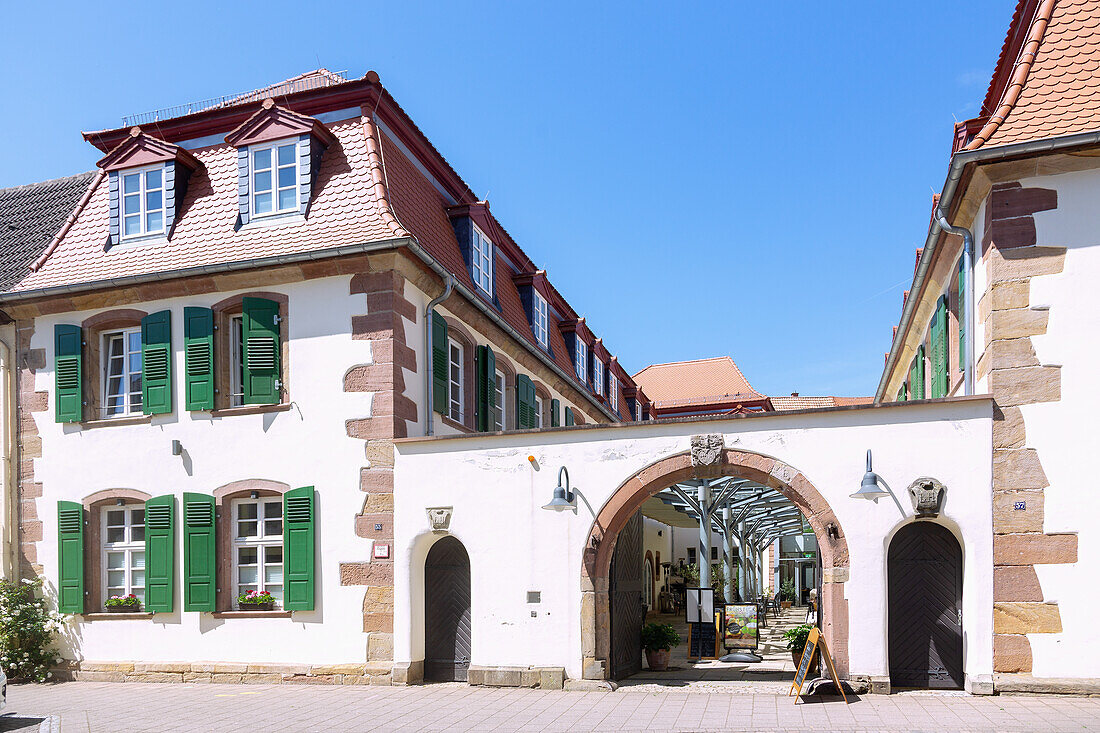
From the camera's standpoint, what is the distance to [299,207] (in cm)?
1435

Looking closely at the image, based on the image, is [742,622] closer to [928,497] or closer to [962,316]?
[928,497]

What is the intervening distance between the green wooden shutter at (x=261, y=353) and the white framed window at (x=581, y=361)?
12.1 m

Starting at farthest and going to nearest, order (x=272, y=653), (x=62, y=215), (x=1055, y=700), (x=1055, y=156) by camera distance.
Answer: (x=62, y=215), (x=272, y=653), (x=1055, y=156), (x=1055, y=700)

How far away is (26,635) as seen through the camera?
14.0 metres

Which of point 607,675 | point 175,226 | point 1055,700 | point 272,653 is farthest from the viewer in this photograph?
point 175,226

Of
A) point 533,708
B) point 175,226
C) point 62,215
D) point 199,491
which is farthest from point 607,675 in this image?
point 62,215

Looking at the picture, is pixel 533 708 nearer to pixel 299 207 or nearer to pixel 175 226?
pixel 299 207

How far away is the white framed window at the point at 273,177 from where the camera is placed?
14.5 meters

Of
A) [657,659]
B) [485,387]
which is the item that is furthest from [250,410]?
[657,659]

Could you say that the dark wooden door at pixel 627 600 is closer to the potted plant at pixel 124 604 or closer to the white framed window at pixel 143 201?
the potted plant at pixel 124 604

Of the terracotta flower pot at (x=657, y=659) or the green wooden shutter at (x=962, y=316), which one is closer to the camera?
the green wooden shutter at (x=962, y=316)

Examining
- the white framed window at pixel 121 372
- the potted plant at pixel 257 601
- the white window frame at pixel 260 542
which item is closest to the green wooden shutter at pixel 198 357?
the white framed window at pixel 121 372

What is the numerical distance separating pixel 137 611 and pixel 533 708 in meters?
6.51

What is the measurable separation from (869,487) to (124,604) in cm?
1012
